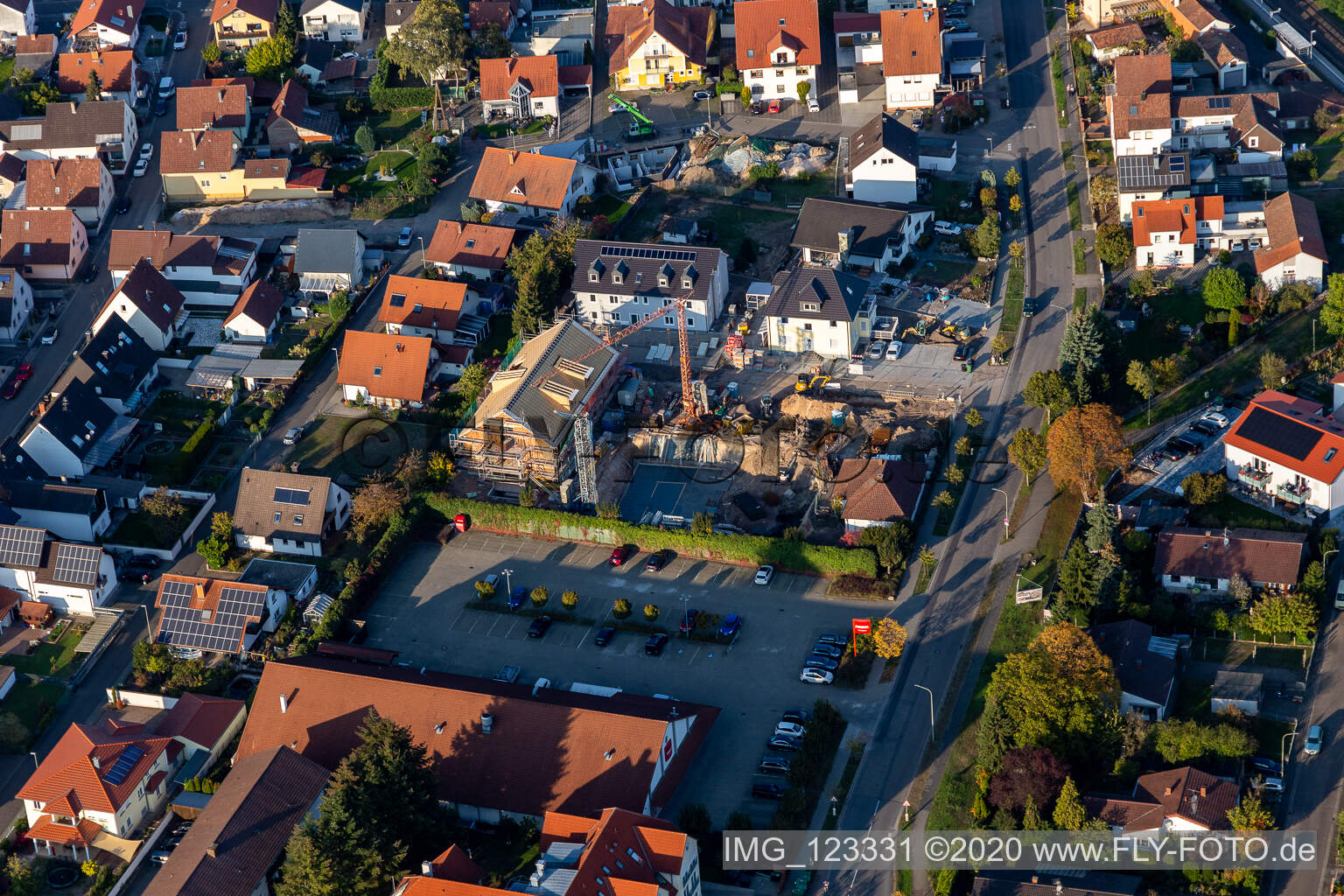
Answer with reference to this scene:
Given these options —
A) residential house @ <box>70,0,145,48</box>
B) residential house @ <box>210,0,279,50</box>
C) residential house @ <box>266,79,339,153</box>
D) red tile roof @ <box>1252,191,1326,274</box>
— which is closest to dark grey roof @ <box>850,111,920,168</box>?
red tile roof @ <box>1252,191,1326,274</box>

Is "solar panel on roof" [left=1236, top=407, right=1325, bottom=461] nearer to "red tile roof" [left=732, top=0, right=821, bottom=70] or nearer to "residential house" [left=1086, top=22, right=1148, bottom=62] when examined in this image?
"residential house" [left=1086, top=22, right=1148, bottom=62]

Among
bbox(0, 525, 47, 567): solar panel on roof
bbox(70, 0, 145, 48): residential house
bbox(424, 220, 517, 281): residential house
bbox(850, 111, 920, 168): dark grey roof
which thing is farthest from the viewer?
bbox(70, 0, 145, 48): residential house

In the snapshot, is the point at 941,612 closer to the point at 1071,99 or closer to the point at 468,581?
the point at 468,581

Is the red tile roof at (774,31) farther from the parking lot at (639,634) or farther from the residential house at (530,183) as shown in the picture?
the parking lot at (639,634)

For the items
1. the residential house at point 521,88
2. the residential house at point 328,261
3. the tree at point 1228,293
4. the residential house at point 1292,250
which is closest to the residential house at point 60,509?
the residential house at point 328,261

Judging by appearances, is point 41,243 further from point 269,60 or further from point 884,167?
point 884,167

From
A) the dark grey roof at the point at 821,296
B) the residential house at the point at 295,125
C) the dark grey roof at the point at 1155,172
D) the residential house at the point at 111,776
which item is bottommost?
the residential house at the point at 111,776

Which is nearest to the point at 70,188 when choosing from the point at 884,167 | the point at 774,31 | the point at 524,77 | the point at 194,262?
the point at 194,262
